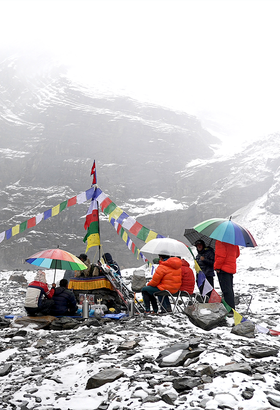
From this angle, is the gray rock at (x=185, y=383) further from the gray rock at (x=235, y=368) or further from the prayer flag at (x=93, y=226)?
the prayer flag at (x=93, y=226)

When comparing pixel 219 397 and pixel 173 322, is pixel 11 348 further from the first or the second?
pixel 219 397

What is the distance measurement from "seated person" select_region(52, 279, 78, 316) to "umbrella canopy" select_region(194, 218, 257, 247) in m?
3.70

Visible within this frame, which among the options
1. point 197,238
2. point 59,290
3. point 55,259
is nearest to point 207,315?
point 197,238

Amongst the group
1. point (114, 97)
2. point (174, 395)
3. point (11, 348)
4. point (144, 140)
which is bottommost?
point (11, 348)

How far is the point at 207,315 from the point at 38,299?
3894 mm

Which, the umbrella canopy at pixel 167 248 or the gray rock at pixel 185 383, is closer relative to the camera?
the gray rock at pixel 185 383

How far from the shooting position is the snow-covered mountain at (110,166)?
112062mm

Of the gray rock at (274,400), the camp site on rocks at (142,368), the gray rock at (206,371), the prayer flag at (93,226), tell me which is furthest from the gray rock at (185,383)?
the prayer flag at (93,226)

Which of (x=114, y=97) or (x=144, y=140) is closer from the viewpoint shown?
(x=144, y=140)

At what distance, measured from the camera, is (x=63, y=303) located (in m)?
7.50

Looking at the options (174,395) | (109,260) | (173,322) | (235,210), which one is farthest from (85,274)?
(235,210)

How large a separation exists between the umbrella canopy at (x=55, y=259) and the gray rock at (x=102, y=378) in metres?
4.29

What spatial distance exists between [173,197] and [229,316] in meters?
120

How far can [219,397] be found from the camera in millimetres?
2809
